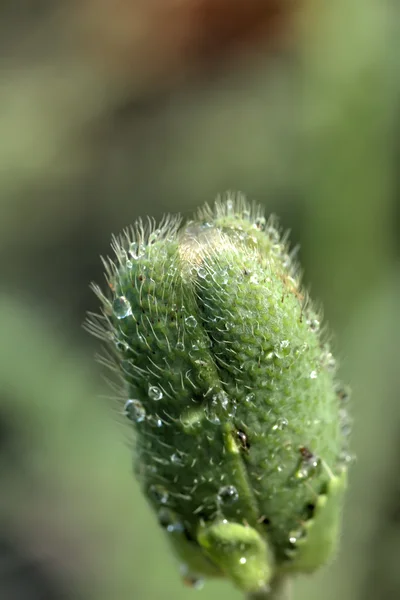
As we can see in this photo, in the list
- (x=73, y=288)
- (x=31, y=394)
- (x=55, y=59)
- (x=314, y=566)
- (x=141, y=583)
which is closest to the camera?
(x=314, y=566)

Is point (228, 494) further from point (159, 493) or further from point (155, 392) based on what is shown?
point (155, 392)

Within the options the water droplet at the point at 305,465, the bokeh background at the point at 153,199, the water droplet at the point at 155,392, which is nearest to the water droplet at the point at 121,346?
the water droplet at the point at 155,392

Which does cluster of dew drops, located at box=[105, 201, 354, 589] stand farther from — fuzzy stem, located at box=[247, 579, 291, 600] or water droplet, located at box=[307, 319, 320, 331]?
fuzzy stem, located at box=[247, 579, 291, 600]

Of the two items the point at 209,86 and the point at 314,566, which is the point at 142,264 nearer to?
the point at 314,566

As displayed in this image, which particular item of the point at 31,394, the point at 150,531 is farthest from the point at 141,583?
the point at 31,394

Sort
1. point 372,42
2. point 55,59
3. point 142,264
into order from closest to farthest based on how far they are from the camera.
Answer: point 142,264, point 372,42, point 55,59

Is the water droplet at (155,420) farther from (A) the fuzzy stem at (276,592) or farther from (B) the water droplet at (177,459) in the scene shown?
(A) the fuzzy stem at (276,592)
